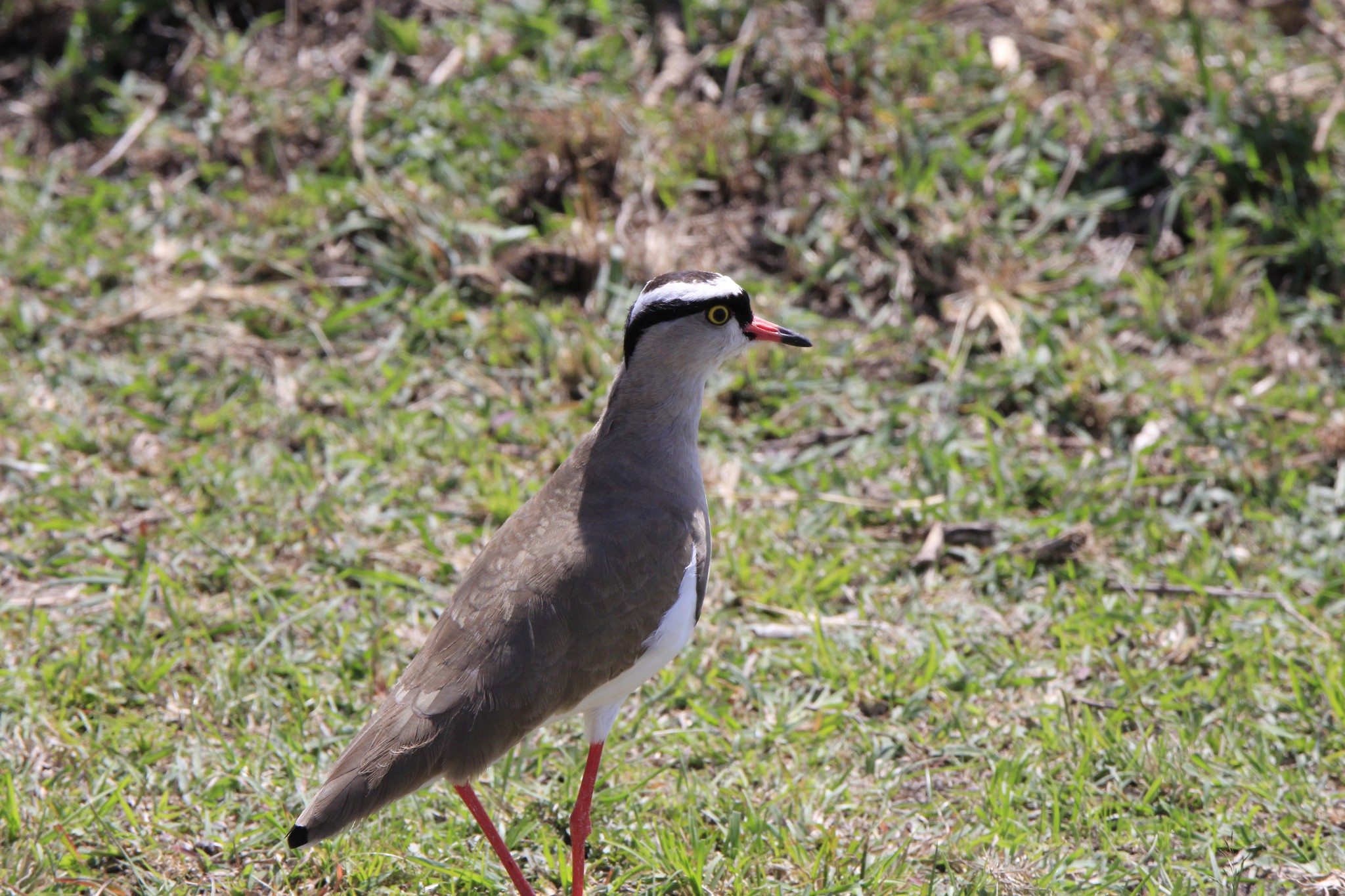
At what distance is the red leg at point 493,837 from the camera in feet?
11.7

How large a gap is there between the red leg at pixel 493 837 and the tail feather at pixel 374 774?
0.67 feet

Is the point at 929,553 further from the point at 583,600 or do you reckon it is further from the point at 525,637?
the point at 525,637

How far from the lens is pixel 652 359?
400 centimetres

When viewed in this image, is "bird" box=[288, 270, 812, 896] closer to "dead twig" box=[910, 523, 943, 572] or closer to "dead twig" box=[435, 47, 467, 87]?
"dead twig" box=[910, 523, 943, 572]

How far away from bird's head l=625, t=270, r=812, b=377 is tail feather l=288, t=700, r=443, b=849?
1342 mm

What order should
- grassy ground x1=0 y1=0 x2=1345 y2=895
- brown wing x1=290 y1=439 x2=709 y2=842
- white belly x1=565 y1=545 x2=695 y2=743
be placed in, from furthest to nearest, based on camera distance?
grassy ground x1=0 y1=0 x2=1345 y2=895
white belly x1=565 y1=545 x2=695 y2=743
brown wing x1=290 y1=439 x2=709 y2=842

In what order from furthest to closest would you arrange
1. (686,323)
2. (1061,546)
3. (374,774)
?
(1061,546) → (686,323) → (374,774)

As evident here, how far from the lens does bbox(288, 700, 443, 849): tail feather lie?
3.23 metres

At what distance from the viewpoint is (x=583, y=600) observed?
3.67 m

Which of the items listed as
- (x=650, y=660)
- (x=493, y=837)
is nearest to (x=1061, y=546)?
(x=650, y=660)

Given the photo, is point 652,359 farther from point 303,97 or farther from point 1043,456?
point 303,97

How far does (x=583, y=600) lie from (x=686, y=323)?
3.10ft

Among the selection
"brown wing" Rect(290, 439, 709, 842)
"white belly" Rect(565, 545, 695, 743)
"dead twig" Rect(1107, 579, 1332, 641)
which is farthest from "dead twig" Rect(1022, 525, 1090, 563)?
"white belly" Rect(565, 545, 695, 743)

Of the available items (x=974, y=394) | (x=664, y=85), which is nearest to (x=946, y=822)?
(x=974, y=394)
